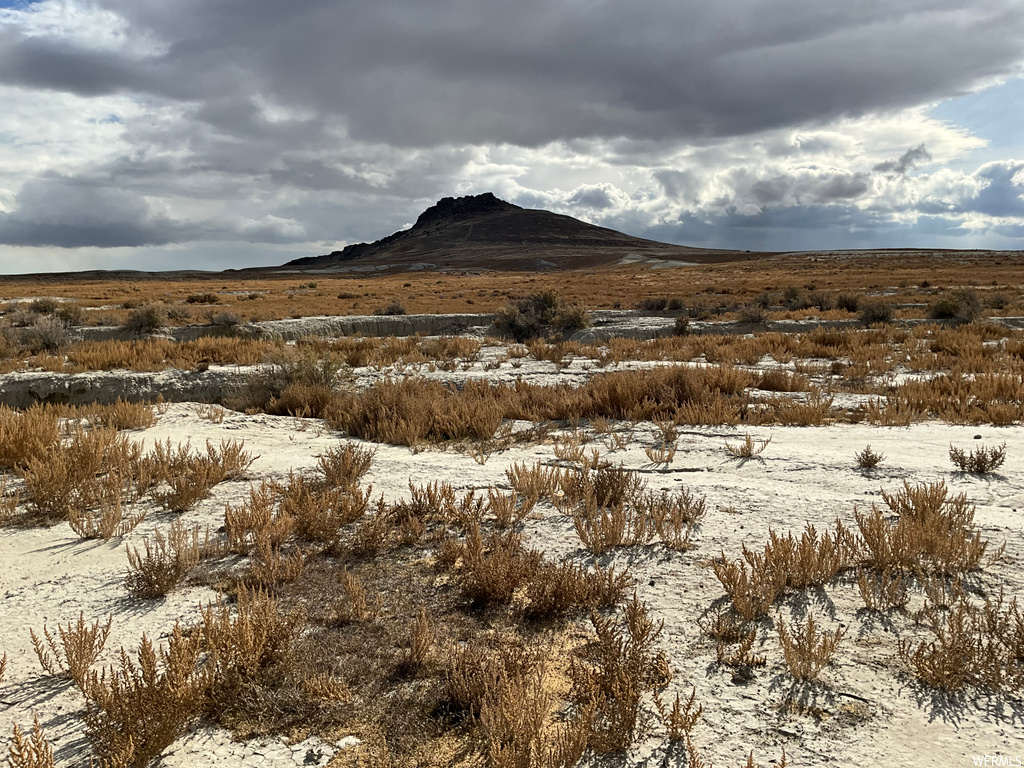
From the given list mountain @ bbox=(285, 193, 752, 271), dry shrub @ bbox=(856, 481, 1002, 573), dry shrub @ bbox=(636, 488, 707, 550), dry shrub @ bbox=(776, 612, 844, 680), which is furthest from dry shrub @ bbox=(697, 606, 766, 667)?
mountain @ bbox=(285, 193, 752, 271)

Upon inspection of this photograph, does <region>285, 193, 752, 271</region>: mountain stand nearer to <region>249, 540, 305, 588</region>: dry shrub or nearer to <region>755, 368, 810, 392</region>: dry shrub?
<region>755, 368, 810, 392</region>: dry shrub

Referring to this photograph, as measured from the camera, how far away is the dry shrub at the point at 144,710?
2.47 m

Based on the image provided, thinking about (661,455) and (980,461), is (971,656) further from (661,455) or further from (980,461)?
(661,455)

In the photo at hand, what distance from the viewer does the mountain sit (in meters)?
107

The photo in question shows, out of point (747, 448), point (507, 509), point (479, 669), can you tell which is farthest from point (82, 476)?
point (747, 448)

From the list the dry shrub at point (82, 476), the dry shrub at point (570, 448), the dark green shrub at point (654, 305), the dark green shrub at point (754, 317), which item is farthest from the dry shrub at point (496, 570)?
the dark green shrub at point (654, 305)

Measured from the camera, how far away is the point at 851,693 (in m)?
2.86

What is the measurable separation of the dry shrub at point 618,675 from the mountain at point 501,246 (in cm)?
9244

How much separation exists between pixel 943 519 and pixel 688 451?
3.20 m

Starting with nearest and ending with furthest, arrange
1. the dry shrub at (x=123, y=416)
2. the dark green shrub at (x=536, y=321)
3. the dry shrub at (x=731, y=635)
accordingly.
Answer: the dry shrub at (x=731, y=635) → the dry shrub at (x=123, y=416) → the dark green shrub at (x=536, y=321)

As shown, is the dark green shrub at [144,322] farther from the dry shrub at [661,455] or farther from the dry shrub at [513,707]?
the dry shrub at [513,707]

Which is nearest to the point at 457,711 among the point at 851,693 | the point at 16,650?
the point at 851,693

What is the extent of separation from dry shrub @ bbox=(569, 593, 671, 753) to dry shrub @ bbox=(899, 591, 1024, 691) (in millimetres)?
1266

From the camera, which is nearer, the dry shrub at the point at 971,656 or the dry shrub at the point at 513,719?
the dry shrub at the point at 513,719
